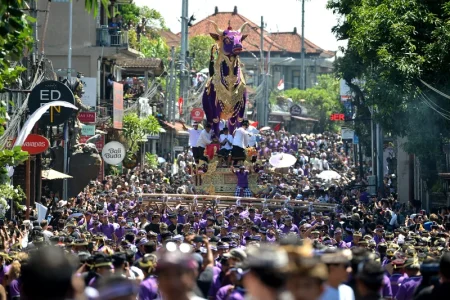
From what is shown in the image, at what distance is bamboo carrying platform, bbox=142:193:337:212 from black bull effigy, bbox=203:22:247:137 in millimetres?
4707

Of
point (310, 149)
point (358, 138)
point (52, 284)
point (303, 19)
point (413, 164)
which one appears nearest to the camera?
point (52, 284)

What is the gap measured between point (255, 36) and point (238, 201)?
9964cm

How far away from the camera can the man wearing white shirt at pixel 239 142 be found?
33938 mm

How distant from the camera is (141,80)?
212 feet

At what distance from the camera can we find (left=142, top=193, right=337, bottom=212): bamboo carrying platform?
94.1 feet

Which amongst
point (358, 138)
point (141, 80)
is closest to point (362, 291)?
point (358, 138)

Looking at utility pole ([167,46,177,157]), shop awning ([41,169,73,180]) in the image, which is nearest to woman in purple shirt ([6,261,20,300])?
shop awning ([41,169,73,180])

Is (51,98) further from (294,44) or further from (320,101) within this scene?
(294,44)

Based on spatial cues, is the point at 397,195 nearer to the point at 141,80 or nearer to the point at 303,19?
the point at 141,80

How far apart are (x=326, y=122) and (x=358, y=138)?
181ft

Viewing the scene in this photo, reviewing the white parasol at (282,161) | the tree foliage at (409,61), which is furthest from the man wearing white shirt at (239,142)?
the white parasol at (282,161)

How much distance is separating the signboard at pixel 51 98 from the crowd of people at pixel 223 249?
228 cm

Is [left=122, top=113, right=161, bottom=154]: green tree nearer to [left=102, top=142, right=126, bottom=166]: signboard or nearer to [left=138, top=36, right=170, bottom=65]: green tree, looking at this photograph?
[left=102, top=142, right=126, bottom=166]: signboard

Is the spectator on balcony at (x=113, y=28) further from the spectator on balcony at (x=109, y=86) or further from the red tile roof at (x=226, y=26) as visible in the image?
the red tile roof at (x=226, y=26)
